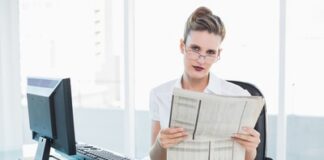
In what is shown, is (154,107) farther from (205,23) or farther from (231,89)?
(205,23)

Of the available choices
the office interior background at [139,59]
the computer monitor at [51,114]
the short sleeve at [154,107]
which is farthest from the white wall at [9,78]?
the short sleeve at [154,107]

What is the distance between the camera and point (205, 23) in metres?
1.36

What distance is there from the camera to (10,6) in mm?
3393

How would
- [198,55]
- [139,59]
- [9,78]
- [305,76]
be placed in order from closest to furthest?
[198,55]
[305,76]
[9,78]
[139,59]

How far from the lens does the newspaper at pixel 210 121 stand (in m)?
1.08

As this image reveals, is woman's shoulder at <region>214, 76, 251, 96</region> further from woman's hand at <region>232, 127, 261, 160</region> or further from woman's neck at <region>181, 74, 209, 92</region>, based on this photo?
woman's hand at <region>232, 127, 261, 160</region>

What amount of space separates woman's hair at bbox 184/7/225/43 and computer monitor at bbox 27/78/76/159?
19.2 inches

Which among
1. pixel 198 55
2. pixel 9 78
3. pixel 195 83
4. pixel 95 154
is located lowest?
pixel 95 154

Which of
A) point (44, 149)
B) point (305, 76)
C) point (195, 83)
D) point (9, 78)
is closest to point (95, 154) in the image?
point (44, 149)

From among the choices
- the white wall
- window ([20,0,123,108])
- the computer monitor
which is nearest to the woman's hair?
the computer monitor

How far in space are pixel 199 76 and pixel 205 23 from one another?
20 centimetres

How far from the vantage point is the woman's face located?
1.35 meters

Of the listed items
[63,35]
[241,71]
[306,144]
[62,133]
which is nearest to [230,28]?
[241,71]

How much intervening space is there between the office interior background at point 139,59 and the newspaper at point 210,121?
157 centimetres
